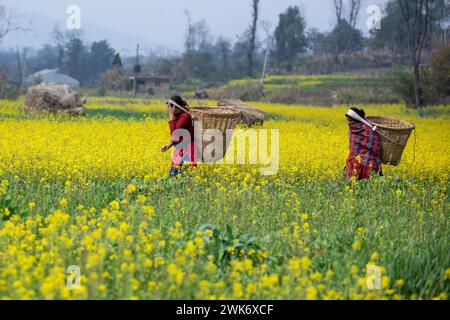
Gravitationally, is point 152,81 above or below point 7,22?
below

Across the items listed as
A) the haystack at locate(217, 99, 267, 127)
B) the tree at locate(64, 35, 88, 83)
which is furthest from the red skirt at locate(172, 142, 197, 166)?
the tree at locate(64, 35, 88, 83)

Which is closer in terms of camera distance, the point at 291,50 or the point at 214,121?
the point at 214,121

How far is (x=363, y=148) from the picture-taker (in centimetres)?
862

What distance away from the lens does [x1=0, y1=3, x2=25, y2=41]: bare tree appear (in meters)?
43.4

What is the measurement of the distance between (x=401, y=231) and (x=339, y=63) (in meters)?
48.7

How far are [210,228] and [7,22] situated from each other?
4114cm

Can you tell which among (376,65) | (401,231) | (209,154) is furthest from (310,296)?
(376,65)

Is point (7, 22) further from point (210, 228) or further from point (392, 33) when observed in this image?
point (210, 228)


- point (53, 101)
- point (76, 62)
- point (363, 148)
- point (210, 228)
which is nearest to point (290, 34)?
point (76, 62)

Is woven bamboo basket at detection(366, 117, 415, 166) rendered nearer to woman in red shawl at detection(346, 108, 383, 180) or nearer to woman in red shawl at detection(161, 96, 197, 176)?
woman in red shawl at detection(346, 108, 383, 180)

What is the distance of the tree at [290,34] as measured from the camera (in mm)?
60197

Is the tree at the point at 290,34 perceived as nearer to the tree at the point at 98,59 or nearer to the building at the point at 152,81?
the building at the point at 152,81

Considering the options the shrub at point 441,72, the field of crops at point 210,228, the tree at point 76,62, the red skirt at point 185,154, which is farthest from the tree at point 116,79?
the red skirt at point 185,154

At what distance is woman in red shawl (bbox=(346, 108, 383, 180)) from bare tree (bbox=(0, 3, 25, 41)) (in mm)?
38419
